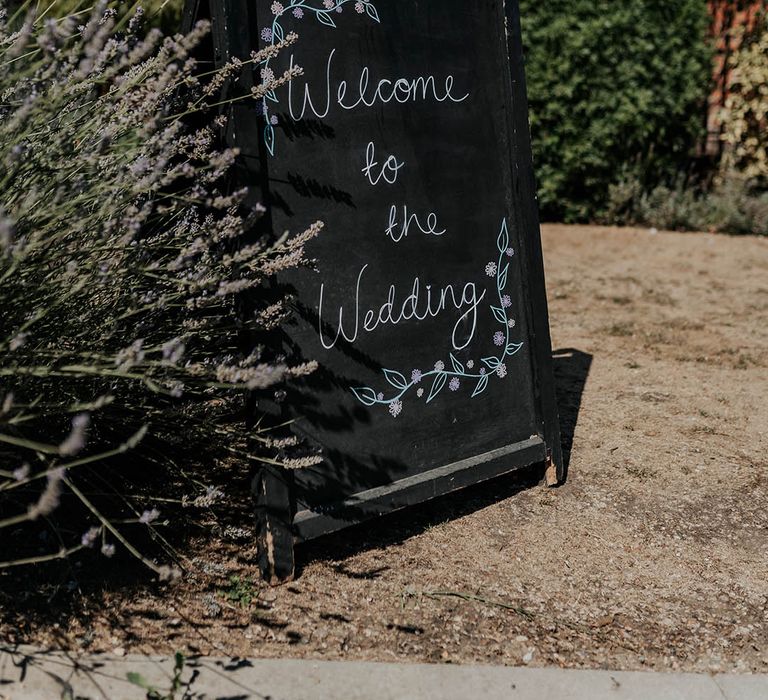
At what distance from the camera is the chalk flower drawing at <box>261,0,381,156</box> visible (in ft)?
7.79

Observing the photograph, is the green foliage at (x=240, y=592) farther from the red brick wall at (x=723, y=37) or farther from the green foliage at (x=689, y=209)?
the red brick wall at (x=723, y=37)

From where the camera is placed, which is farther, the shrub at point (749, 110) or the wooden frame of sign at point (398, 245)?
the shrub at point (749, 110)

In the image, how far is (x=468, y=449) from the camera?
2.94 meters

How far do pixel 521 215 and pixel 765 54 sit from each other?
5.83 metres

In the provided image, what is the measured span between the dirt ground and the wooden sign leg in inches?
2.5

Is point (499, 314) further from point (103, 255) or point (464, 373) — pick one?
point (103, 255)

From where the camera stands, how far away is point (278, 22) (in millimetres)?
2402

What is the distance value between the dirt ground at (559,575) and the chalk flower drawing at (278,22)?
1217mm

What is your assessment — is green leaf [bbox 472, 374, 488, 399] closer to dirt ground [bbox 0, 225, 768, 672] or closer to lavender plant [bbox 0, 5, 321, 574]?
dirt ground [bbox 0, 225, 768, 672]

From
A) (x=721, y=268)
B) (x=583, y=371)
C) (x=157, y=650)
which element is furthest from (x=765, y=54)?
(x=157, y=650)

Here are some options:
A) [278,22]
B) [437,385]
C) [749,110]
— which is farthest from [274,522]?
[749,110]

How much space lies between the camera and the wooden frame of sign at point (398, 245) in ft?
8.08

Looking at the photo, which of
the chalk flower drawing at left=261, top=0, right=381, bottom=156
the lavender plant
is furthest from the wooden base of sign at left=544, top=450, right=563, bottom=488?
the chalk flower drawing at left=261, top=0, right=381, bottom=156

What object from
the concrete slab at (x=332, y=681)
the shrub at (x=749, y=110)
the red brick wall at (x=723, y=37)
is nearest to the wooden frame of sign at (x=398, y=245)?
the concrete slab at (x=332, y=681)
